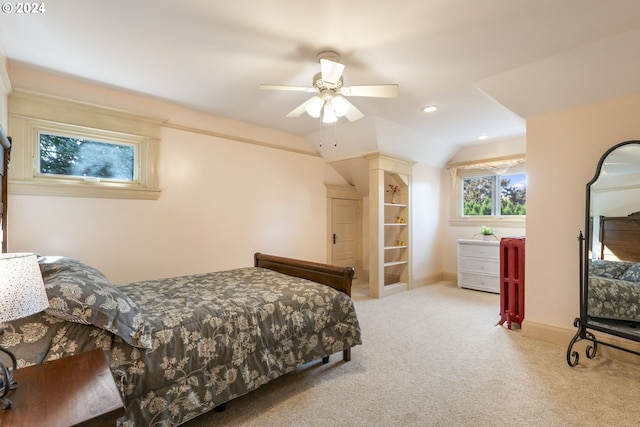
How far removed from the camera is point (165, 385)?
5.14ft

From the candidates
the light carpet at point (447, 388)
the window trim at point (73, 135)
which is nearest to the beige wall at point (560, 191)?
the light carpet at point (447, 388)

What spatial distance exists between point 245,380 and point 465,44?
111 inches

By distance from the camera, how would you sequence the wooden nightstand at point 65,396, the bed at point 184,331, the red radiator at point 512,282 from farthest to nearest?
the red radiator at point 512,282, the bed at point 184,331, the wooden nightstand at point 65,396

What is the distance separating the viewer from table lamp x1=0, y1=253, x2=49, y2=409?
2.94 feet

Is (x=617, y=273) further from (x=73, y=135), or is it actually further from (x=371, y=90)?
(x=73, y=135)

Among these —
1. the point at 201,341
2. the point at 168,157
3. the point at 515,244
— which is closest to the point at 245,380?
the point at 201,341

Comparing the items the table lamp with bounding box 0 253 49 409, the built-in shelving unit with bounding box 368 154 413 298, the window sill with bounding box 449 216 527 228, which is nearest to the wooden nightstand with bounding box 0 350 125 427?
the table lamp with bounding box 0 253 49 409

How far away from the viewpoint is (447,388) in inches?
83.7

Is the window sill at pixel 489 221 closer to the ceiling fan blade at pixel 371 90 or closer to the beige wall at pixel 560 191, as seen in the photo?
the beige wall at pixel 560 191

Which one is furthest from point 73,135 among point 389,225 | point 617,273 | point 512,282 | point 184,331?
point 617,273

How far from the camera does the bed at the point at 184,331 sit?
135cm

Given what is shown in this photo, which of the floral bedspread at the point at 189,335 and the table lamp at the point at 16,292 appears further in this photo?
the floral bedspread at the point at 189,335

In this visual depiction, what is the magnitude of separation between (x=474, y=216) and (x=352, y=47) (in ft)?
14.0

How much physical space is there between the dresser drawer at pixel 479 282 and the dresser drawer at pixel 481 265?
82 millimetres
